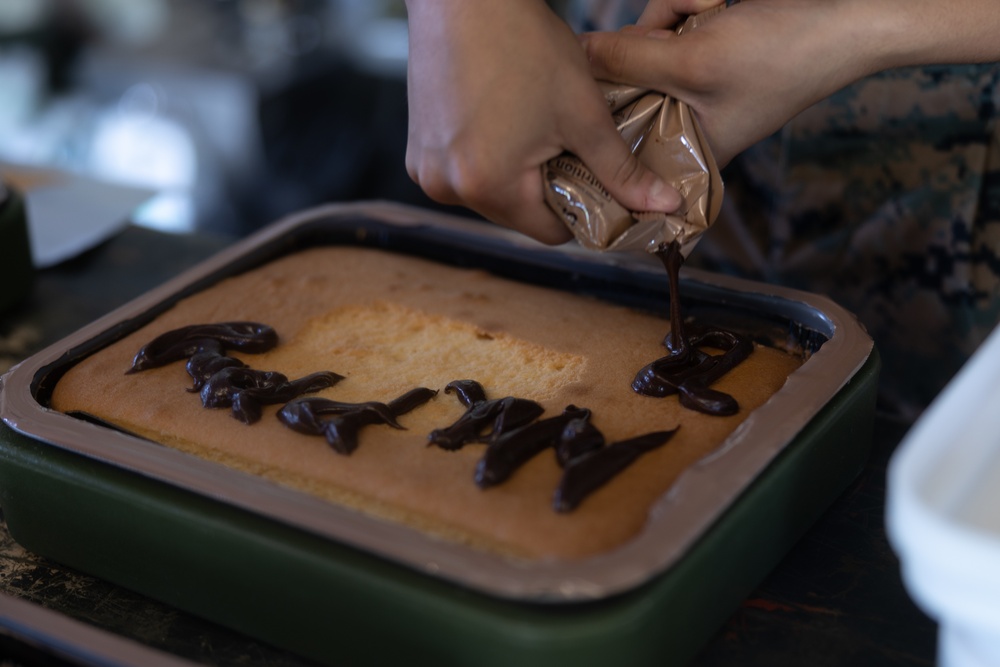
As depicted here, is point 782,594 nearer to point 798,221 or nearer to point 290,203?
point 798,221

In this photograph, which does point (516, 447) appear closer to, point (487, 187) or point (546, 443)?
point (546, 443)

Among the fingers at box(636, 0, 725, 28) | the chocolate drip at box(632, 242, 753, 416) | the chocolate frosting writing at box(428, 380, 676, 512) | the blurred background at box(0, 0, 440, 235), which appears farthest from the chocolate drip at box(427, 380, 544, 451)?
the blurred background at box(0, 0, 440, 235)

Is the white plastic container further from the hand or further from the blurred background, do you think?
the blurred background

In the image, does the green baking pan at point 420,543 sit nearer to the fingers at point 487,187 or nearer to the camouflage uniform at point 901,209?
the fingers at point 487,187

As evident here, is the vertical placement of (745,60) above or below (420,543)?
above

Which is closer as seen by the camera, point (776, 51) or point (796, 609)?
point (796, 609)

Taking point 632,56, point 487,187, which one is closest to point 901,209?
point 632,56
